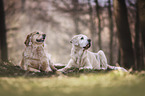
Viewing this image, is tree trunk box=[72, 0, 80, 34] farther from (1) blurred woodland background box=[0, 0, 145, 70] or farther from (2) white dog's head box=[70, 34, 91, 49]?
(2) white dog's head box=[70, 34, 91, 49]

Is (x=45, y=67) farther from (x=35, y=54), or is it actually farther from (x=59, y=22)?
(x=59, y=22)

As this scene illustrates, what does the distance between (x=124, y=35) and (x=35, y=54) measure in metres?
4.59

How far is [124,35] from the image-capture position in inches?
321

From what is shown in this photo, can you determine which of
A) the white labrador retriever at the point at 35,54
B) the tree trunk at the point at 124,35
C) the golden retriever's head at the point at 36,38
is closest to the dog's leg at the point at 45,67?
the white labrador retriever at the point at 35,54

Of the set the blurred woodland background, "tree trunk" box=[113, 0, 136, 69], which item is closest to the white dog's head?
"tree trunk" box=[113, 0, 136, 69]

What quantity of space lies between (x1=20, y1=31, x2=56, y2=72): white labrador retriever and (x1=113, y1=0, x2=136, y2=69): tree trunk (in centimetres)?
410

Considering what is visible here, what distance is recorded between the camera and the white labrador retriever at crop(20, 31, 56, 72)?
5.61 m

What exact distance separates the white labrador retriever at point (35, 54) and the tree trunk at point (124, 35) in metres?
4.10

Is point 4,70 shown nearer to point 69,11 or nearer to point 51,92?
point 51,92

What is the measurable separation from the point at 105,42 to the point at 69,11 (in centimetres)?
512

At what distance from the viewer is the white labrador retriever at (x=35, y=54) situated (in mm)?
5609

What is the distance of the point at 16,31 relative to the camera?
16375mm

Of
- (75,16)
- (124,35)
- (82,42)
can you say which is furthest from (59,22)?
(82,42)

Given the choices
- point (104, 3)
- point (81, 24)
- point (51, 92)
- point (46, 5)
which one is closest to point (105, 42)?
point (81, 24)
